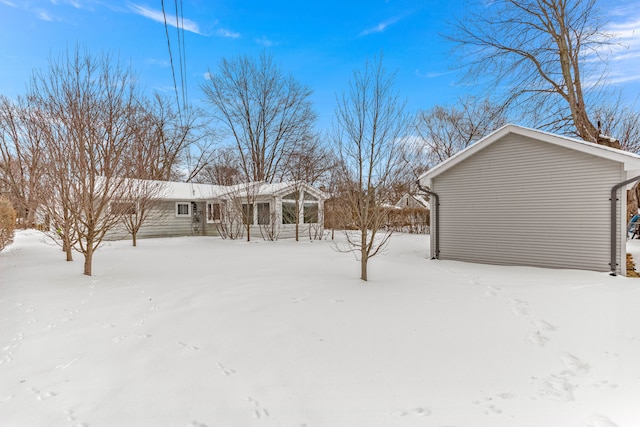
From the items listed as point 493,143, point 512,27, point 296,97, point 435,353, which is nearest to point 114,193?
point 435,353

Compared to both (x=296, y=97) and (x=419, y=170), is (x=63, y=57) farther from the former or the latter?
(x=419, y=170)

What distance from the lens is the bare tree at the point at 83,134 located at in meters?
5.86

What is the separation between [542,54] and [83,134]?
591 inches

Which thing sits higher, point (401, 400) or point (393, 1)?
point (393, 1)

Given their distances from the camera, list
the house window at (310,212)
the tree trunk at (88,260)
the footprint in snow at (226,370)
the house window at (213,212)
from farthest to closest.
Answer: the house window at (213,212), the house window at (310,212), the tree trunk at (88,260), the footprint in snow at (226,370)

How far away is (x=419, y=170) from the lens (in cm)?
2244

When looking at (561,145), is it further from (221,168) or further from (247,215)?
(221,168)

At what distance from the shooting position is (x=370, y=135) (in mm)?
6008

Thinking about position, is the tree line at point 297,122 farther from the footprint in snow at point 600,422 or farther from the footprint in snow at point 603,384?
the footprint in snow at point 600,422

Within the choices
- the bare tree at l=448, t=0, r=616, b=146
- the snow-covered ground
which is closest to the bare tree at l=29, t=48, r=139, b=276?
the snow-covered ground

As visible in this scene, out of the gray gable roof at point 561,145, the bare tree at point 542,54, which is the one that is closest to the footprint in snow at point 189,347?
the gray gable roof at point 561,145

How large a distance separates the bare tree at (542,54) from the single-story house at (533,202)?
5.09m

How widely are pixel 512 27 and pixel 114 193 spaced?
1453 cm

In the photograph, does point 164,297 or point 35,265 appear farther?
point 35,265
